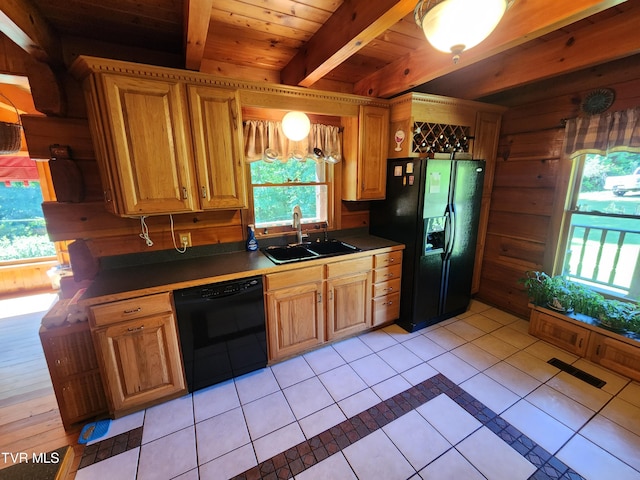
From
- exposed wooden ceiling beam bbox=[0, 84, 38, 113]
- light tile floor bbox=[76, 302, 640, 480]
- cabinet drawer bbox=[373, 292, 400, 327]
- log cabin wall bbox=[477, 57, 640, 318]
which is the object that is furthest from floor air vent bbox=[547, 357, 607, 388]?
exposed wooden ceiling beam bbox=[0, 84, 38, 113]

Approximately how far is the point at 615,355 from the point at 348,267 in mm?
2191

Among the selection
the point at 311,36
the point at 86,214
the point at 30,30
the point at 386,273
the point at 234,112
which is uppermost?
the point at 311,36

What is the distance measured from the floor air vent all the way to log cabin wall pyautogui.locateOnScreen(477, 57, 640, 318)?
2.45ft

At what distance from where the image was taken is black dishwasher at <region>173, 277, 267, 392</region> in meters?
1.88

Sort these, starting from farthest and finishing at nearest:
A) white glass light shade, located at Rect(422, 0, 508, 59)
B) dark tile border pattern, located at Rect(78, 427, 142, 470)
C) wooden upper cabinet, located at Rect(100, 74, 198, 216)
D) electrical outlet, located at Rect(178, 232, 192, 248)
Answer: electrical outlet, located at Rect(178, 232, 192, 248), wooden upper cabinet, located at Rect(100, 74, 198, 216), dark tile border pattern, located at Rect(78, 427, 142, 470), white glass light shade, located at Rect(422, 0, 508, 59)

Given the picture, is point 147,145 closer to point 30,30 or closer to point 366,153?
point 30,30

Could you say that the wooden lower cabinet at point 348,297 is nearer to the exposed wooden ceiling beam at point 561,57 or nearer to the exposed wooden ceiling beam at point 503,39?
the exposed wooden ceiling beam at point 503,39

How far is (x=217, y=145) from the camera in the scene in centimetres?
200

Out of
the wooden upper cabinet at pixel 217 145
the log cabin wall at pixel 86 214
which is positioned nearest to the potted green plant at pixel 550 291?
the wooden upper cabinet at pixel 217 145

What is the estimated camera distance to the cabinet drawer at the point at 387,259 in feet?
8.55

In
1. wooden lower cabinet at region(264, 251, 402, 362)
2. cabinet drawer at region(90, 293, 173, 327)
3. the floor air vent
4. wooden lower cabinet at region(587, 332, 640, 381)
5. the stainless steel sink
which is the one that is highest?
the stainless steel sink

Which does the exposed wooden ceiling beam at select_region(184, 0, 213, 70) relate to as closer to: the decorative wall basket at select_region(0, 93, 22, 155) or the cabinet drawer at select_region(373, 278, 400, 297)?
the decorative wall basket at select_region(0, 93, 22, 155)

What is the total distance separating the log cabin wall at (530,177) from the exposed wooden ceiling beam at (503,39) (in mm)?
1288

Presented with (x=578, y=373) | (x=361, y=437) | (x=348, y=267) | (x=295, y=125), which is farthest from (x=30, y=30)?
(x=578, y=373)
